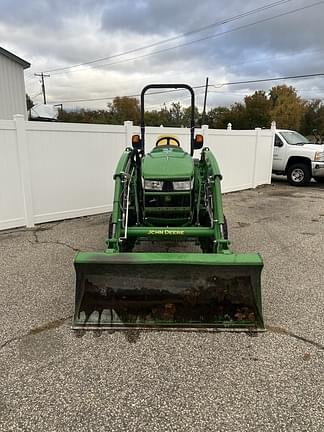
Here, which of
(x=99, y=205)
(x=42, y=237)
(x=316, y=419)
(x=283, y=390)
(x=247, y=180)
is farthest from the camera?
(x=247, y=180)

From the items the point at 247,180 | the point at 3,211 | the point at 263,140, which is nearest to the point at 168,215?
the point at 3,211

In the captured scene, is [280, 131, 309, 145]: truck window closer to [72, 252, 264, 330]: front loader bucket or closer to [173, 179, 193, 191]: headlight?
[173, 179, 193, 191]: headlight

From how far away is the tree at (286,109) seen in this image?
46312 mm

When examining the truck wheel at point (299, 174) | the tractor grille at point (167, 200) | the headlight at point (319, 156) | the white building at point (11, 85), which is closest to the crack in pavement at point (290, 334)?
the tractor grille at point (167, 200)

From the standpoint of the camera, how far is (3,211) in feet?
19.6

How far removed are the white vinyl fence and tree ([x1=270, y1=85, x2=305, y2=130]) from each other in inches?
1669

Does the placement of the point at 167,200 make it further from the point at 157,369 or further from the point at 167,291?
the point at 157,369

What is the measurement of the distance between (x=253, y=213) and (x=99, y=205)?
3490 millimetres

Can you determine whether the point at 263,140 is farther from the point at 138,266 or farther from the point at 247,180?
the point at 138,266

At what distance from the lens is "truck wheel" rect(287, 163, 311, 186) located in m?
12.0

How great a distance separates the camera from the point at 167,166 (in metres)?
3.96

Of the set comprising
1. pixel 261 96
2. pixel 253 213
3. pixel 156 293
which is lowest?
pixel 253 213

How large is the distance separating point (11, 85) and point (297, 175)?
476 inches

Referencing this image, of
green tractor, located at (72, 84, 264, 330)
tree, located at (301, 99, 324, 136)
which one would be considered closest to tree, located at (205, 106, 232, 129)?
tree, located at (301, 99, 324, 136)
